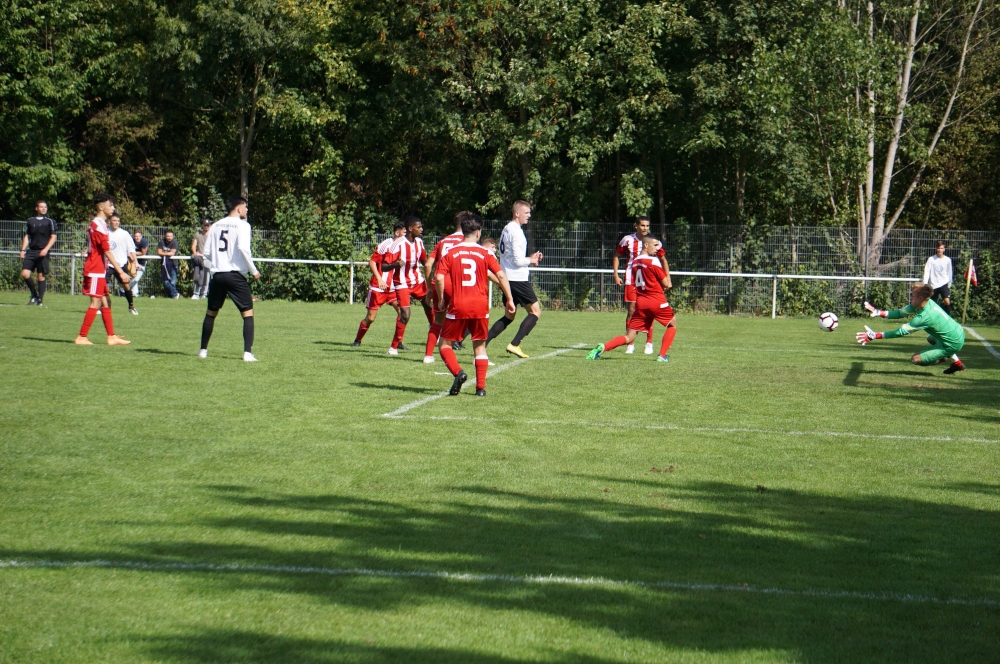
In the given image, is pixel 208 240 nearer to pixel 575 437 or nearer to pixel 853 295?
pixel 575 437

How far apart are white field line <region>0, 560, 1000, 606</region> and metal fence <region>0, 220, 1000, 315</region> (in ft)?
81.4

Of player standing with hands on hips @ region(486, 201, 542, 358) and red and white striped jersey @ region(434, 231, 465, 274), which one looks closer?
red and white striped jersey @ region(434, 231, 465, 274)

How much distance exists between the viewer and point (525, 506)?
6.39m

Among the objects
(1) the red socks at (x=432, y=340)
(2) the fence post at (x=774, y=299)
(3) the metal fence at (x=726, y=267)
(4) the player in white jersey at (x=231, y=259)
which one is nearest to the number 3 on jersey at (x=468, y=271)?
(1) the red socks at (x=432, y=340)

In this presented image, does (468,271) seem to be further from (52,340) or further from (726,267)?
(726,267)

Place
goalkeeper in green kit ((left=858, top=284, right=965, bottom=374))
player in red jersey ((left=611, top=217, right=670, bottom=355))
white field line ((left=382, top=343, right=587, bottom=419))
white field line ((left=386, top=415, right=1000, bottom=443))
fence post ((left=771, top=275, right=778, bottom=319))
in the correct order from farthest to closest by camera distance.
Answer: fence post ((left=771, top=275, right=778, bottom=319)) < player in red jersey ((left=611, top=217, right=670, bottom=355)) < goalkeeper in green kit ((left=858, top=284, right=965, bottom=374)) < white field line ((left=382, top=343, right=587, bottom=419)) < white field line ((left=386, top=415, right=1000, bottom=443))

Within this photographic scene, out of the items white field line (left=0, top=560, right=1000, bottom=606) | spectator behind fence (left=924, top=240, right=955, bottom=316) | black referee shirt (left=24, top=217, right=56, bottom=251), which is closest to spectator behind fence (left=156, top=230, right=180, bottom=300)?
black referee shirt (left=24, top=217, right=56, bottom=251)

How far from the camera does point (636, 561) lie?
5305 mm

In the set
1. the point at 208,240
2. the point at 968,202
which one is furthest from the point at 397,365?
the point at 968,202

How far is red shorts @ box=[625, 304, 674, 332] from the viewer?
49.4ft

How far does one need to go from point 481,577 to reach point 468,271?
6.17 m

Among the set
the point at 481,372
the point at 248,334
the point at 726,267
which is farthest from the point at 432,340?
the point at 726,267

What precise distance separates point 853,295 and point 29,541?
89.2 ft

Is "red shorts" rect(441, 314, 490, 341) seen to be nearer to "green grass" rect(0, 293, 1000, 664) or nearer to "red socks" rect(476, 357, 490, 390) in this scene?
"red socks" rect(476, 357, 490, 390)
